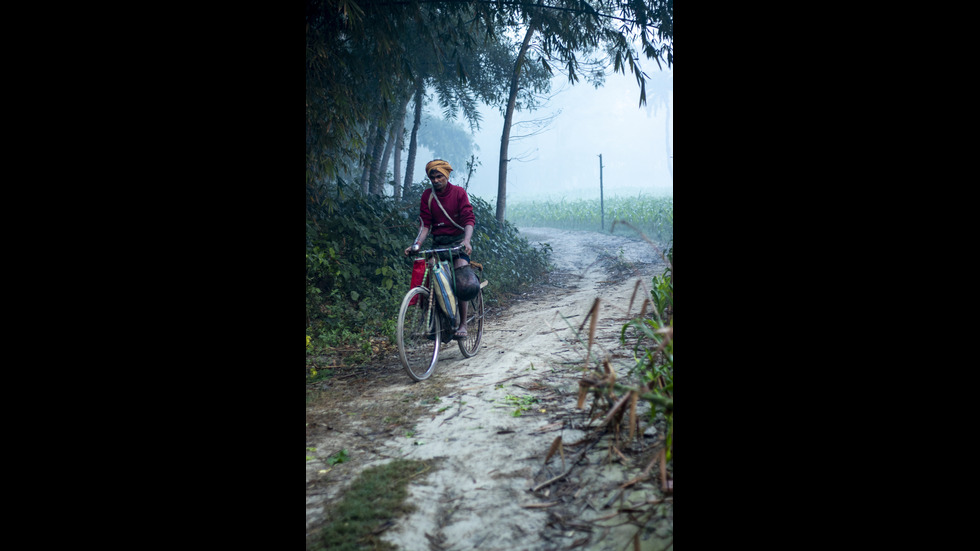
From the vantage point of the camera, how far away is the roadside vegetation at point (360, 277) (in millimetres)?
5105

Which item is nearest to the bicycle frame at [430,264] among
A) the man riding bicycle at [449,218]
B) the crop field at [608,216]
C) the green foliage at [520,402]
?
the man riding bicycle at [449,218]

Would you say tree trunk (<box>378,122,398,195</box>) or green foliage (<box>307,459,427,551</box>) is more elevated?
tree trunk (<box>378,122,398,195</box>)

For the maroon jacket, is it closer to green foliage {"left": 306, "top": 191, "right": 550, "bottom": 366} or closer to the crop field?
green foliage {"left": 306, "top": 191, "right": 550, "bottom": 366}

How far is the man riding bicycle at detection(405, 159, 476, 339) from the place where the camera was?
438 cm

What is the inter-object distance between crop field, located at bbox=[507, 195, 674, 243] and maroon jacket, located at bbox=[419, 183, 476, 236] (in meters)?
7.32

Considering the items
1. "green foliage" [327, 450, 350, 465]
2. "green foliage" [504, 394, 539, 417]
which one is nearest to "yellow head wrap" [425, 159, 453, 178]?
"green foliage" [504, 394, 539, 417]

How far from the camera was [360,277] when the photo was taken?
6.55 meters

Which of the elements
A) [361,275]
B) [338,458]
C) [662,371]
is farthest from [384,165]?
[662,371]

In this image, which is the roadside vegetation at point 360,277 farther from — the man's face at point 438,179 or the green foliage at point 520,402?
the green foliage at point 520,402

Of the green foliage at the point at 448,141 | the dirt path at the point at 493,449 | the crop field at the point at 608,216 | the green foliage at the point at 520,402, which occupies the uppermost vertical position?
the green foliage at the point at 448,141
